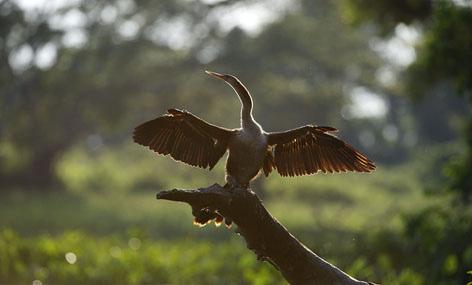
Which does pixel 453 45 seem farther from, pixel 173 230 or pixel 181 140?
pixel 173 230

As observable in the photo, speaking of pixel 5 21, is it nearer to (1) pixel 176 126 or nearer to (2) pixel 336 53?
(2) pixel 336 53

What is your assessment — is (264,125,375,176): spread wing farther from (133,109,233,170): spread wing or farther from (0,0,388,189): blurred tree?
(0,0,388,189): blurred tree

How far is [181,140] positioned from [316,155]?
0.62 metres

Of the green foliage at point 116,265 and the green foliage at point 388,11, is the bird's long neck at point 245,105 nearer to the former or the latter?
the green foliage at point 116,265

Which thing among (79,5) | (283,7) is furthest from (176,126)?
(283,7)

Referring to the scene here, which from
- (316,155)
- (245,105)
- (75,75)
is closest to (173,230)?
(75,75)

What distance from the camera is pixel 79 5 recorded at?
68.6ft

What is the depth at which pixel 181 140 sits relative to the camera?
11.3ft

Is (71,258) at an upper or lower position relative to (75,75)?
lower

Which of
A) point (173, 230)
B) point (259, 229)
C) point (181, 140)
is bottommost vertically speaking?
point (259, 229)

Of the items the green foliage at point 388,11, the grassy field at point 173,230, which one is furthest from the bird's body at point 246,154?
A: the green foliage at point 388,11

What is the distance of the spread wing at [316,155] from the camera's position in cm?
345

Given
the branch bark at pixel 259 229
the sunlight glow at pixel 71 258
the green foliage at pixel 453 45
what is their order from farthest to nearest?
the green foliage at pixel 453 45
the sunlight glow at pixel 71 258
the branch bark at pixel 259 229

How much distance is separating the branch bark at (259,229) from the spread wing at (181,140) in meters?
0.24
